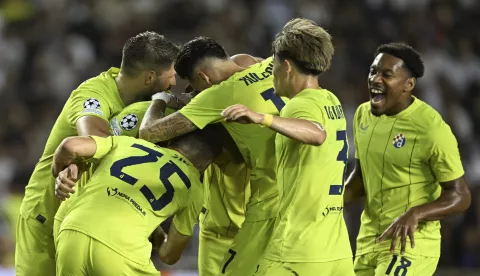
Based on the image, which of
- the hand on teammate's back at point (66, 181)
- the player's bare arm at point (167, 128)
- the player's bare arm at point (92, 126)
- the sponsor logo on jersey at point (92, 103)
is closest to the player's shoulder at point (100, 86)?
the sponsor logo on jersey at point (92, 103)

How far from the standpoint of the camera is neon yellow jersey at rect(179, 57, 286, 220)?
6.36 m

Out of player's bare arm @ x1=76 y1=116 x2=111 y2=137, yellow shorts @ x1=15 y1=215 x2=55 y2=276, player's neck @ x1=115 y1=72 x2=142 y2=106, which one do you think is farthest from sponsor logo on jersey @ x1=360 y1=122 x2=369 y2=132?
yellow shorts @ x1=15 y1=215 x2=55 y2=276

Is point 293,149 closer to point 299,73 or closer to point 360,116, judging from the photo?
point 299,73

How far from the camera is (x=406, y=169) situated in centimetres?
691

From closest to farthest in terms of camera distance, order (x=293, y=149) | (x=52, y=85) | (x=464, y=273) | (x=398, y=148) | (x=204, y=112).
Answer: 1. (x=293, y=149)
2. (x=204, y=112)
3. (x=398, y=148)
4. (x=464, y=273)
5. (x=52, y=85)

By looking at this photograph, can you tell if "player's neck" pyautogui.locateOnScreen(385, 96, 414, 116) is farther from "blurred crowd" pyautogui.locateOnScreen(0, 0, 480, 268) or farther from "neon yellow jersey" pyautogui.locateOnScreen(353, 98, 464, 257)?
"blurred crowd" pyautogui.locateOnScreen(0, 0, 480, 268)

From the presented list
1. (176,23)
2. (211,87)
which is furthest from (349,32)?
(211,87)

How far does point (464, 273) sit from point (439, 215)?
14.3ft

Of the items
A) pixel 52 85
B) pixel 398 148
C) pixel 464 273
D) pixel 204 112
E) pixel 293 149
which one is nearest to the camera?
pixel 293 149

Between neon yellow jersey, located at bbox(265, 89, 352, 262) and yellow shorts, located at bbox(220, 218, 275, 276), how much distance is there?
51cm

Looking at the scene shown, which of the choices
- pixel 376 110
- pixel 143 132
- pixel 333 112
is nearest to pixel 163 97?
pixel 143 132

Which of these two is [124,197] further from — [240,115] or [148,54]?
[148,54]

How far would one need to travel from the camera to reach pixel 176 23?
47.5 feet

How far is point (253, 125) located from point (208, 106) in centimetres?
31
